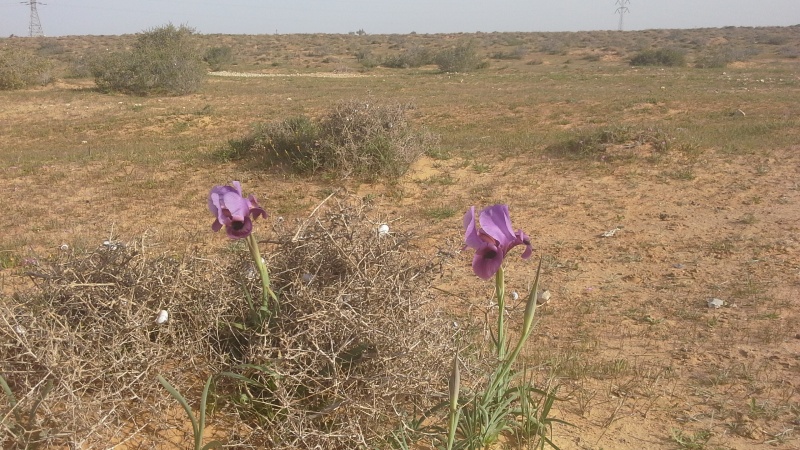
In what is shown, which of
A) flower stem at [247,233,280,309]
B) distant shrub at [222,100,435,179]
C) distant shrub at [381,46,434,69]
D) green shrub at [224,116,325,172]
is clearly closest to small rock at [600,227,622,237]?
distant shrub at [222,100,435,179]

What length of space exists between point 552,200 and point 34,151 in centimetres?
911

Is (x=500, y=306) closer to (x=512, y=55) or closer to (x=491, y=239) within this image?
(x=491, y=239)

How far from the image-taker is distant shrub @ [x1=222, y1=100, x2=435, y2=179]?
24.4 feet

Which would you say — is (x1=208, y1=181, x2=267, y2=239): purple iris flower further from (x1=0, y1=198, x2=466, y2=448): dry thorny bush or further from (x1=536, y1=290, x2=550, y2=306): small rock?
(x1=536, y1=290, x2=550, y2=306): small rock

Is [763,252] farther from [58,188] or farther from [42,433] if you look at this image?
[58,188]

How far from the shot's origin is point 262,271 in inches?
79.3

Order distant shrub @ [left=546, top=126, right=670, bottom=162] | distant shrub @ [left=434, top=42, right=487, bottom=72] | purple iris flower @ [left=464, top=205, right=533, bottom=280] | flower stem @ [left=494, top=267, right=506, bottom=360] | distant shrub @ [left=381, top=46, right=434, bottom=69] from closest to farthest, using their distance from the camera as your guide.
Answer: purple iris flower @ [left=464, top=205, right=533, bottom=280]
flower stem @ [left=494, top=267, right=506, bottom=360]
distant shrub @ [left=546, top=126, right=670, bottom=162]
distant shrub @ [left=434, top=42, right=487, bottom=72]
distant shrub @ [left=381, top=46, right=434, bottom=69]

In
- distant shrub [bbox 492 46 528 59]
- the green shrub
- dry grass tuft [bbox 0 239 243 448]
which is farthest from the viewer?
distant shrub [bbox 492 46 528 59]

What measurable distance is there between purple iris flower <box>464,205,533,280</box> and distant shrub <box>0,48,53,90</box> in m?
20.4

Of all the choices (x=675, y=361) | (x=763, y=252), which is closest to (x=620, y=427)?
(x=675, y=361)

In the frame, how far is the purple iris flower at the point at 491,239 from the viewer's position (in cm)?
168

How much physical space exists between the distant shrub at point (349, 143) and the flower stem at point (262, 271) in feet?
16.1

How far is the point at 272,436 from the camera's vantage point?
206 cm

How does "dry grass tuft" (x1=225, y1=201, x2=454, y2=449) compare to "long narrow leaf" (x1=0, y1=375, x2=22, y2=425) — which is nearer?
"long narrow leaf" (x1=0, y1=375, x2=22, y2=425)
